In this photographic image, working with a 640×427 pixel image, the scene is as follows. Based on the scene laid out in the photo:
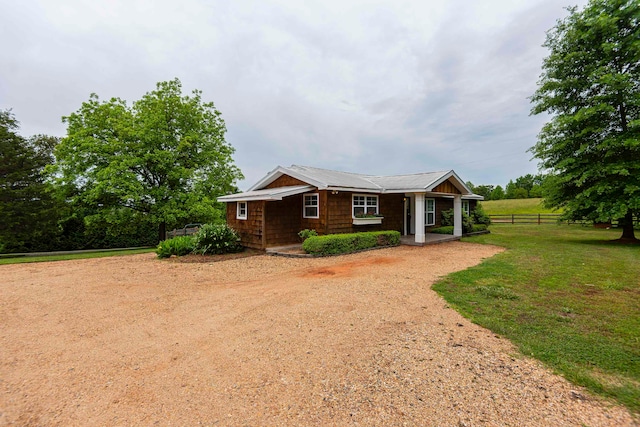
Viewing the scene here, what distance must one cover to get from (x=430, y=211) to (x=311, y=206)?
9.19 metres

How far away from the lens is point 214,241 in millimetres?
11109

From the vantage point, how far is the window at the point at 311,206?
1237 cm

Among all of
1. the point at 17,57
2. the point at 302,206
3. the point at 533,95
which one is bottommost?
the point at 302,206

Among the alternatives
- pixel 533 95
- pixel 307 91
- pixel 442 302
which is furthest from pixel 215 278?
pixel 533 95

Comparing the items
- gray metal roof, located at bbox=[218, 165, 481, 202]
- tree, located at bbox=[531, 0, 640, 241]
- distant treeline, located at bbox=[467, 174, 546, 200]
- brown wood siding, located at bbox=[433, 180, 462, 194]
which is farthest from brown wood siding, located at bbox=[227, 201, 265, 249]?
distant treeline, located at bbox=[467, 174, 546, 200]

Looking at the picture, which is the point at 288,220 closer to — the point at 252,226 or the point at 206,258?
the point at 252,226

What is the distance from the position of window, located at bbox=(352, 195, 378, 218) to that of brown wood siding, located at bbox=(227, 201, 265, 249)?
4331 millimetres

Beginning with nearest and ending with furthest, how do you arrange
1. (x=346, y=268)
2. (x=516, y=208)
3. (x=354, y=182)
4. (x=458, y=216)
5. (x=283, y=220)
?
(x=346, y=268), (x=283, y=220), (x=354, y=182), (x=458, y=216), (x=516, y=208)

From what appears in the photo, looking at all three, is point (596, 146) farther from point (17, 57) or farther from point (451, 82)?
point (17, 57)

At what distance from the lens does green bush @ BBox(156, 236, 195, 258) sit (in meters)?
10.9

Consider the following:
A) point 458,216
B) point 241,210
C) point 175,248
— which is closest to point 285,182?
point 241,210

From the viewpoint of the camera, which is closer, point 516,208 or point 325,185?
point 325,185

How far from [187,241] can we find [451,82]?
16.2 metres

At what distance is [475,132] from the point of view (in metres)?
22.0
